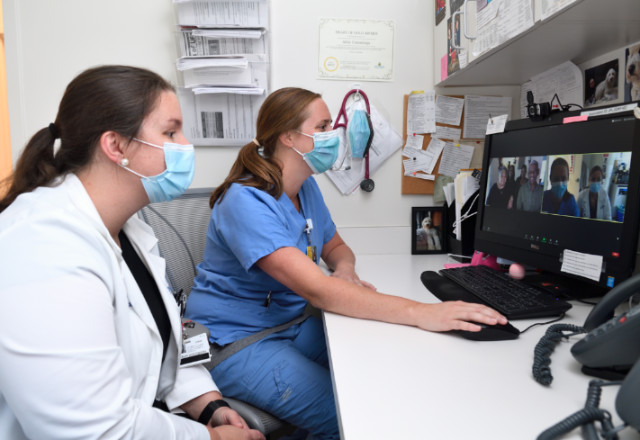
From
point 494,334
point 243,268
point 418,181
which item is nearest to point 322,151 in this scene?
point 243,268

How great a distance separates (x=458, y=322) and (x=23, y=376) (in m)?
0.73

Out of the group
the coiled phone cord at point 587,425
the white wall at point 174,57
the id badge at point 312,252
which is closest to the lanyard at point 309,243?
the id badge at point 312,252

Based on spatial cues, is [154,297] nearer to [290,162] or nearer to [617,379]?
[290,162]

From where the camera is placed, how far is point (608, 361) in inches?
24.9

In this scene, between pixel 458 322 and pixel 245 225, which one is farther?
pixel 245 225

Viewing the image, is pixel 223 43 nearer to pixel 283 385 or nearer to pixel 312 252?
pixel 312 252

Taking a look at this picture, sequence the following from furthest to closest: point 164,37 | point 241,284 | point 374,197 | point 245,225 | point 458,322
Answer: point 374,197
point 164,37
point 241,284
point 245,225
point 458,322

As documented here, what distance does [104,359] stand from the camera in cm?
66

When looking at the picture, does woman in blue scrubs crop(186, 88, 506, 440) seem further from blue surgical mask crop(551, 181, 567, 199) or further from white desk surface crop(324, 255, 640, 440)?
blue surgical mask crop(551, 181, 567, 199)

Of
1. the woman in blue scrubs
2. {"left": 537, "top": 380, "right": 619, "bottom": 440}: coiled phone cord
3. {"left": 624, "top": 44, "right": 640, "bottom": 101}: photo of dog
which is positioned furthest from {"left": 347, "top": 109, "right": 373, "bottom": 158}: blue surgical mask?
{"left": 537, "top": 380, "right": 619, "bottom": 440}: coiled phone cord

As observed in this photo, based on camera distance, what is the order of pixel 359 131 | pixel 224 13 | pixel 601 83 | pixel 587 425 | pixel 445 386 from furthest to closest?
pixel 359 131 → pixel 224 13 → pixel 601 83 → pixel 445 386 → pixel 587 425

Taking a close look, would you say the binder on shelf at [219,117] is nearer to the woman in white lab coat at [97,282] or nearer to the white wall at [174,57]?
the white wall at [174,57]

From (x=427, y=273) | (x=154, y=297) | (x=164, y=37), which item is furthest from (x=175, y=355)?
(x=164, y=37)

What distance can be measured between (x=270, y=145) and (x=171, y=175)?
Answer: 0.52 m
